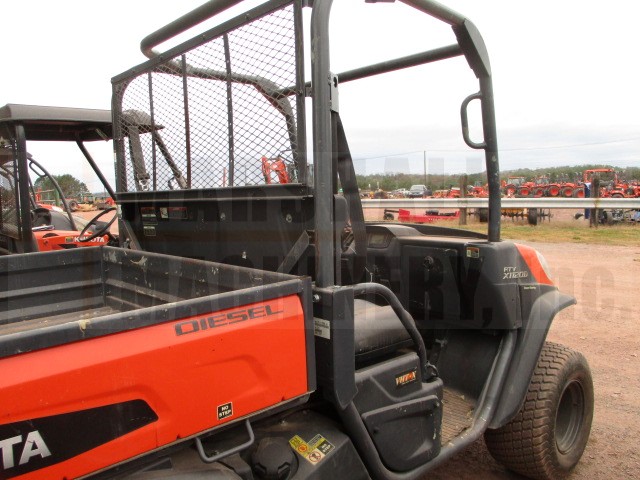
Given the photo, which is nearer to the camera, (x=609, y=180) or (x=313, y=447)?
(x=313, y=447)

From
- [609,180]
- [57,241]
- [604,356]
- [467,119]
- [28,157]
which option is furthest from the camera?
[609,180]

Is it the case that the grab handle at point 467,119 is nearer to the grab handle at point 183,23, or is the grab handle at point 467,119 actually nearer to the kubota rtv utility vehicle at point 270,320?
the kubota rtv utility vehicle at point 270,320

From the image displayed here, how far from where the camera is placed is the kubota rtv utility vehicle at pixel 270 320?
150cm

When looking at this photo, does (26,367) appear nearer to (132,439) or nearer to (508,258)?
(132,439)

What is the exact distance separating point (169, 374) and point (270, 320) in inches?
14.8

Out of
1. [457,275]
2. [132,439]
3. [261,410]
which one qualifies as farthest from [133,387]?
[457,275]

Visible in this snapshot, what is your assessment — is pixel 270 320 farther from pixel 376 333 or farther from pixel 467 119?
pixel 467 119

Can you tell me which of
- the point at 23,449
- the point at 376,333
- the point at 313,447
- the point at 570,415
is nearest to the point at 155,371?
the point at 23,449

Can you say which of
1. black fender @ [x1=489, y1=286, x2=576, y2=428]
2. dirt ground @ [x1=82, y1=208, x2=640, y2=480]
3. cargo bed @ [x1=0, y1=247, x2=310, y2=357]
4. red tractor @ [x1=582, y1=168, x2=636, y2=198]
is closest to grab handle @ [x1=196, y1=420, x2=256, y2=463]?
cargo bed @ [x1=0, y1=247, x2=310, y2=357]

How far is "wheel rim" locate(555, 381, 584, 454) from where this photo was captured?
3.24m

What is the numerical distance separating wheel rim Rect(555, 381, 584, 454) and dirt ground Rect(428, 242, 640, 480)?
192mm

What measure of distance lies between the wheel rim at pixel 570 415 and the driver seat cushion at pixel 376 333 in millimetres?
1326

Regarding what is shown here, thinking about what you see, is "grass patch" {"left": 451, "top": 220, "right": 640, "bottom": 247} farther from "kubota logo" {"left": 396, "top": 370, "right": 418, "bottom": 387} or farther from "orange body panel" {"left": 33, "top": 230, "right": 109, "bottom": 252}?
"kubota logo" {"left": 396, "top": 370, "right": 418, "bottom": 387}

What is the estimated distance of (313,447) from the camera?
2.04 m
